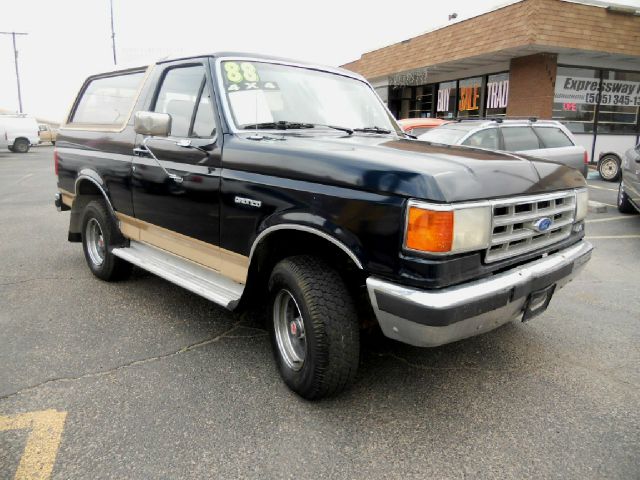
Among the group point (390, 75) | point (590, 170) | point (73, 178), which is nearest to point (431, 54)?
point (390, 75)

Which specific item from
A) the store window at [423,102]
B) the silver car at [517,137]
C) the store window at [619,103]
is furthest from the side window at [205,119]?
the store window at [423,102]

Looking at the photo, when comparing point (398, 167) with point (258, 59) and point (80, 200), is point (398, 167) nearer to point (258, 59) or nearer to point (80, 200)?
point (258, 59)

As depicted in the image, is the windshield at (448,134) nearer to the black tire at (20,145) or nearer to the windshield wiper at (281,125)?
the windshield wiper at (281,125)

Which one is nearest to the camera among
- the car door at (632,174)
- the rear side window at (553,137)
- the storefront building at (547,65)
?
the car door at (632,174)

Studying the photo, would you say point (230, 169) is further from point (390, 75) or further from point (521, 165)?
point (390, 75)

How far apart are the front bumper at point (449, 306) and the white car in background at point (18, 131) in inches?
1120

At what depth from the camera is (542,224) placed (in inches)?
112

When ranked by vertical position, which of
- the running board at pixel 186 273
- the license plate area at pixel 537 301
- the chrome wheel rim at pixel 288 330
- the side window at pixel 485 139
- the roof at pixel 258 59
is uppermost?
the roof at pixel 258 59

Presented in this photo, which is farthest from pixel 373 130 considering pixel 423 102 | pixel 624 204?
pixel 423 102

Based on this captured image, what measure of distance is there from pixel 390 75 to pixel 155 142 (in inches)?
722

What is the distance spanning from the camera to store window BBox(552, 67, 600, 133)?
15.4 meters

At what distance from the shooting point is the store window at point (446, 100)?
1941 centimetres

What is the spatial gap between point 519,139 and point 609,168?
6.73 meters

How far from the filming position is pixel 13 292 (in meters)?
4.68
